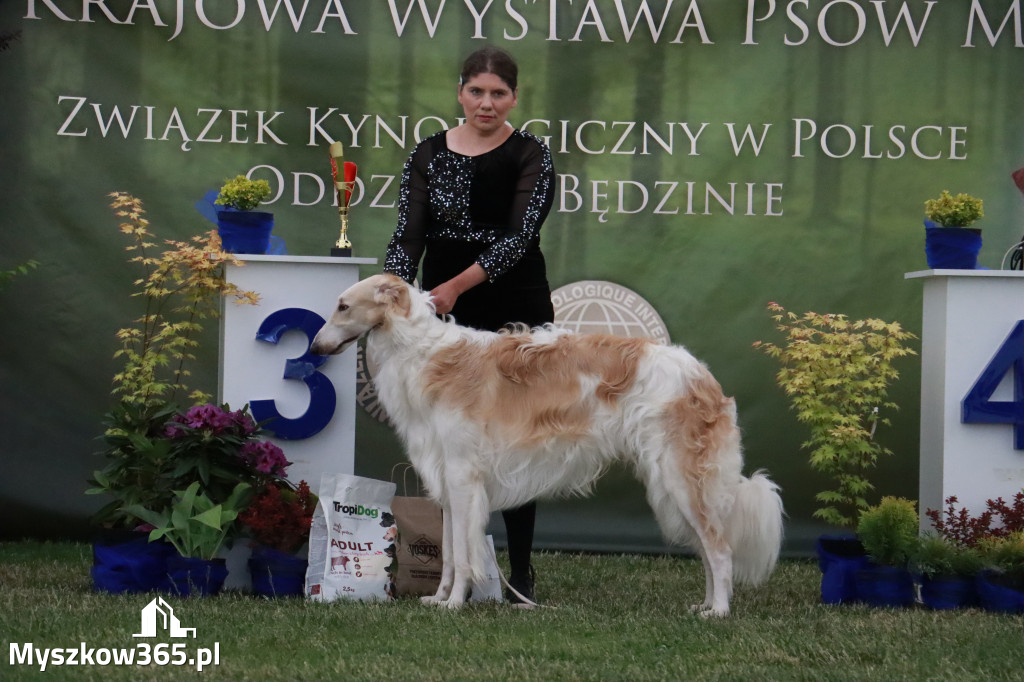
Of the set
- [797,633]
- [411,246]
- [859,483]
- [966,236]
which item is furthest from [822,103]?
[797,633]

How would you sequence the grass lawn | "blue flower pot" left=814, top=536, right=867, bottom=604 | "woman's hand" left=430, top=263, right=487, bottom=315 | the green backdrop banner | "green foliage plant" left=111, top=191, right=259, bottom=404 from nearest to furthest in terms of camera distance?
the grass lawn → "woman's hand" left=430, top=263, right=487, bottom=315 → "blue flower pot" left=814, top=536, right=867, bottom=604 → "green foliage plant" left=111, top=191, right=259, bottom=404 → the green backdrop banner

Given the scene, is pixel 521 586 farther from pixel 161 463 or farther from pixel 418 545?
pixel 161 463

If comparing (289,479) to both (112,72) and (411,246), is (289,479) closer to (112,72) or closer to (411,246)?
(411,246)

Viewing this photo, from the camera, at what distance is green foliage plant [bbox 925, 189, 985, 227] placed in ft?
17.0

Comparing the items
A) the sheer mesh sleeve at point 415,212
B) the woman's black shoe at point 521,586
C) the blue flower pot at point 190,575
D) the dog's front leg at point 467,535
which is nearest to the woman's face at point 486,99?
the sheer mesh sleeve at point 415,212

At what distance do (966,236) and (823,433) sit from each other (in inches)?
43.8

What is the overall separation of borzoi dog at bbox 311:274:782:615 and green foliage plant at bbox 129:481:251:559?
0.79 meters

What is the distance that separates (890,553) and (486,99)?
8.01 feet

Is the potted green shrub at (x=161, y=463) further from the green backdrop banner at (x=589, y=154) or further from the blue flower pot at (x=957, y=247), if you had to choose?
the blue flower pot at (x=957, y=247)

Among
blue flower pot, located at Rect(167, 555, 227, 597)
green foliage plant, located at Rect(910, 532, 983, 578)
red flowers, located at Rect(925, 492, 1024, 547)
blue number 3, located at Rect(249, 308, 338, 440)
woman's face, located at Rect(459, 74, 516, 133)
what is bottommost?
blue flower pot, located at Rect(167, 555, 227, 597)

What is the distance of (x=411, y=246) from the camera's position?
4.85 metres

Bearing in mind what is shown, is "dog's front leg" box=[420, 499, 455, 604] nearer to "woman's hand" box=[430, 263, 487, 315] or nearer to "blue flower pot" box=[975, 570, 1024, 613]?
"woman's hand" box=[430, 263, 487, 315]

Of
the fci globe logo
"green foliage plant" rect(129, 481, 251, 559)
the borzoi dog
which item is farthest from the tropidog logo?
the borzoi dog

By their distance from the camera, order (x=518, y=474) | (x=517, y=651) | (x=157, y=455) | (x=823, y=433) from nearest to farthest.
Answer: (x=517, y=651) < (x=518, y=474) < (x=157, y=455) < (x=823, y=433)
